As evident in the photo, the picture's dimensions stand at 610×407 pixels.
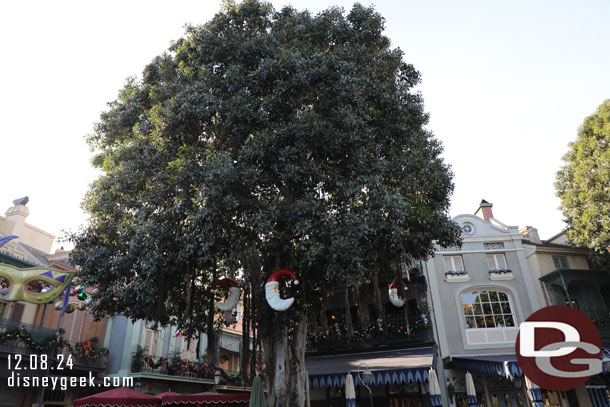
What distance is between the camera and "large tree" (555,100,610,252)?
729 inches

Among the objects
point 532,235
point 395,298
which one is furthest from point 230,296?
point 532,235

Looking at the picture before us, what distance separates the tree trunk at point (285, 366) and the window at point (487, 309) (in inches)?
446

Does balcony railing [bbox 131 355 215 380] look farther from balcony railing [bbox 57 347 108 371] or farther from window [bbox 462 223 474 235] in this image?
window [bbox 462 223 474 235]

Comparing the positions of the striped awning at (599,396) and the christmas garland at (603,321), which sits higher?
the christmas garland at (603,321)

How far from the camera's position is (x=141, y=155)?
12578 mm

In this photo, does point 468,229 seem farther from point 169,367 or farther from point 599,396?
point 169,367

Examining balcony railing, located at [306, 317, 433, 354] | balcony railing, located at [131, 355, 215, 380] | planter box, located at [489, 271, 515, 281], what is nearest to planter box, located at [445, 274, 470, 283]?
planter box, located at [489, 271, 515, 281]

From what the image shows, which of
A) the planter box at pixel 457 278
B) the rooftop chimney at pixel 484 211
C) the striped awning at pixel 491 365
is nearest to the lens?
the striped awning at pixel 491 365

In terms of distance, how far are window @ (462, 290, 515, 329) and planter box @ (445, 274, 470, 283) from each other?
2.30 ft

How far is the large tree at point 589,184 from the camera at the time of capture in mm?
18516

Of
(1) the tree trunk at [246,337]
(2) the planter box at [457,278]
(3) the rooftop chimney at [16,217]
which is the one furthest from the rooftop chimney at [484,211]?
(3) the rooftop chimney at [16,217]

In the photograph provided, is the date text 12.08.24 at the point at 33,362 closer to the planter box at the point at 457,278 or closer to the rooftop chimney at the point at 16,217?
the rooftop chimney at the point at 16,217

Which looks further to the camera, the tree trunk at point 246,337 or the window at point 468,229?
the window at point 468,229

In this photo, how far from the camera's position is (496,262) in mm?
20984
